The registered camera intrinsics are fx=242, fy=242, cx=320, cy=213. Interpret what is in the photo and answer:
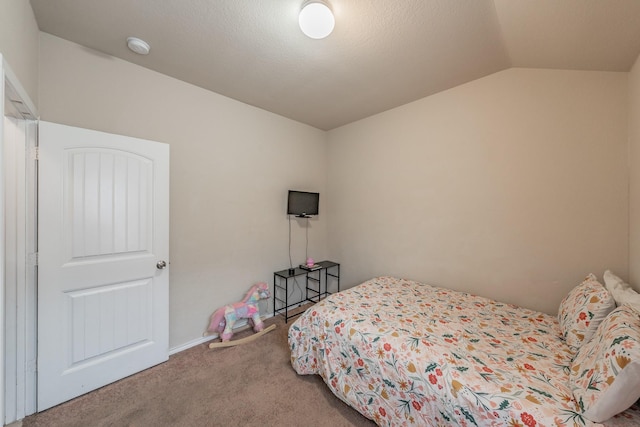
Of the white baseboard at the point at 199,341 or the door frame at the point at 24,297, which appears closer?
the door frame at the point at 24,297

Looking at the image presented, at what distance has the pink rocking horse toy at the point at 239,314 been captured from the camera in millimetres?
2467

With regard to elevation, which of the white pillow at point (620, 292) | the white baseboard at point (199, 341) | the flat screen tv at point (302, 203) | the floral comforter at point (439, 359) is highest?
the flat screen tv at point (302, 203)

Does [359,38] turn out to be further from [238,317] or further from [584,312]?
[238,317]

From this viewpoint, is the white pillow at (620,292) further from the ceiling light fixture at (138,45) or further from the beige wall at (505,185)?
the ceiling light fixture at (138,45)

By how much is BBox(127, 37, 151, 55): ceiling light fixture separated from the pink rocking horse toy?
2369 millimetres

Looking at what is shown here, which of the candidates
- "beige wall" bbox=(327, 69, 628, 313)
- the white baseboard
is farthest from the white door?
"beige wall" bbox=(327, 69, 628, 313)

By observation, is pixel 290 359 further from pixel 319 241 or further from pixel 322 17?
pixel 322 17

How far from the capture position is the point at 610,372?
949 mm

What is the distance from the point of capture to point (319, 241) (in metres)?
3.66

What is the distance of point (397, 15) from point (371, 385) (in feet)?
7.70

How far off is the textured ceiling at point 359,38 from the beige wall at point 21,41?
14 cm

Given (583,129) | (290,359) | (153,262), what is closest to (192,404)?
(290,359)

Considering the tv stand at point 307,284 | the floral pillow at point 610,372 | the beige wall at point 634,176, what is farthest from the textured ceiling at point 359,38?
the tv stand at point 307,284

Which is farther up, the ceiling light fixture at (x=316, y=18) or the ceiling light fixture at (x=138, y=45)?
the ceiling light fixture at (x=138, y=45)
